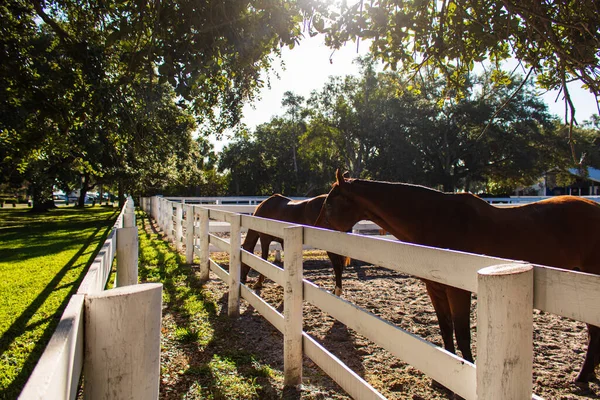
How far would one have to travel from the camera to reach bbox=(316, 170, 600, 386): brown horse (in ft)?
11.4

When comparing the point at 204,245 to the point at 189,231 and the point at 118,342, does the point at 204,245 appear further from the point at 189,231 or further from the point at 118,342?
the point at 118,342

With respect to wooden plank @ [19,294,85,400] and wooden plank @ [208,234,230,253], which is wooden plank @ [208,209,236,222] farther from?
wooden plank @ [19,294,85,400]

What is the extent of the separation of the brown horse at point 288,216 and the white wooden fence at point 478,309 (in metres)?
2.86

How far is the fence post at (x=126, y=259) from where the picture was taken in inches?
117

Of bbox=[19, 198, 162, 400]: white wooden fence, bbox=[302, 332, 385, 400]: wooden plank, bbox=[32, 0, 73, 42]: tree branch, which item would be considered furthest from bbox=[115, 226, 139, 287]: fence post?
bbox=[32, 0, 73, 42]: tree branch

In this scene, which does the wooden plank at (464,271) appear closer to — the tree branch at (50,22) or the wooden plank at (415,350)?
the wooden plank at (415,350)

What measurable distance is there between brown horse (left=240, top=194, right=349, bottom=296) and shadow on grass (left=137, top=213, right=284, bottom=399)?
1027 millimetres

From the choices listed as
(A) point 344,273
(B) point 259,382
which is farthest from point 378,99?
(B) point 259,382

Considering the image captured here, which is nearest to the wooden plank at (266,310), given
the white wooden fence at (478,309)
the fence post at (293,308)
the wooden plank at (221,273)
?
the fence post at (293,308)

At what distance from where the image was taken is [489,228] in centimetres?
354

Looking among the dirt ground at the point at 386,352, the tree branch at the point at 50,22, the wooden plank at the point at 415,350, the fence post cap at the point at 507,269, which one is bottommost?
the dirt ground at the point at 386,352

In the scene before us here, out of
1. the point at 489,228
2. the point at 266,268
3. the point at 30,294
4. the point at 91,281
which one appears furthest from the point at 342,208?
the point at 30,294

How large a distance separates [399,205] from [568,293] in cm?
246

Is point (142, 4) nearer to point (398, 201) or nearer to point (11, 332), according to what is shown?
point (398, 201)
